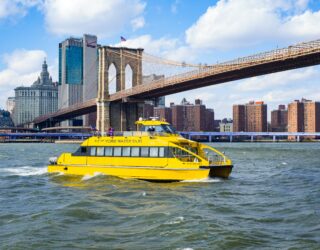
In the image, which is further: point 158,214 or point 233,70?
point 233,70

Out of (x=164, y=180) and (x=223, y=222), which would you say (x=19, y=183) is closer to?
(x=164, y=180)

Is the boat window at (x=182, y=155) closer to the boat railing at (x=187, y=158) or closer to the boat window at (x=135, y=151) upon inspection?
the boat railing at (x=187, y=158)

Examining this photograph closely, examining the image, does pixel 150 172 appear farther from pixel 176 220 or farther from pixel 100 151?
pixel 176 220

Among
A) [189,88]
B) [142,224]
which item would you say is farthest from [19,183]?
[189,88]

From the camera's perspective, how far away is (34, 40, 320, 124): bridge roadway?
173 feet

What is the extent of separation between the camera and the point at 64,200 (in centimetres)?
1825

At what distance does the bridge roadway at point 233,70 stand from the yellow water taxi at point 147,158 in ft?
102

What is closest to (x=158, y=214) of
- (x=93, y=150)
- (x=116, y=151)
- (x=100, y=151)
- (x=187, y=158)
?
(x=187, y=158)

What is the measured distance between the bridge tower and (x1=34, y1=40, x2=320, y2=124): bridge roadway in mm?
2326

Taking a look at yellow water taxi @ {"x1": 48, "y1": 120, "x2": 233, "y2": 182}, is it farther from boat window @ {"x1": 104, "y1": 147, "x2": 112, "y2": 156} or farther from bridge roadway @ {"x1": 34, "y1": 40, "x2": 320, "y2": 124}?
bridge roadway @ {"x1": 34, "y1": 40, "x2": 320, "y2": 124}

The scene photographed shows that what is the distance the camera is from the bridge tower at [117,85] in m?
89.2

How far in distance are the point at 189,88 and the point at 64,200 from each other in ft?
194

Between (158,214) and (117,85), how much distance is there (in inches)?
3295

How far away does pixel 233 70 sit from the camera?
201 ft
